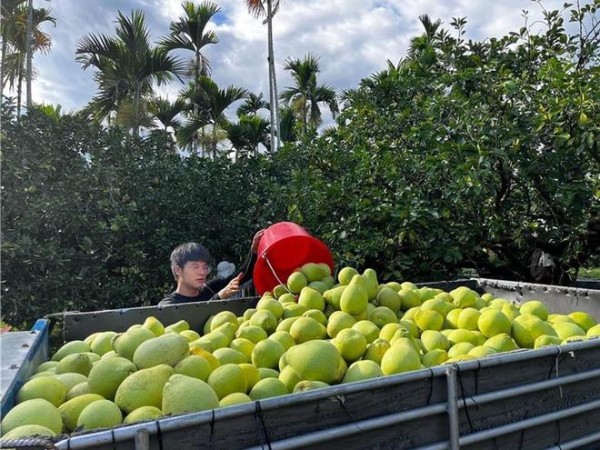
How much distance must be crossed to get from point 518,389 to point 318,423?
0.64m

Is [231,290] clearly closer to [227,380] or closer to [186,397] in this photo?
[227,380]

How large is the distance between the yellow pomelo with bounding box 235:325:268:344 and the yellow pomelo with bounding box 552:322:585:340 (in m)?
1.20

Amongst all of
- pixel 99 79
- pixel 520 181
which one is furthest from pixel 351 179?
pixel 99 79

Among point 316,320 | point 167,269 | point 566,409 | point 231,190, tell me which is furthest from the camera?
point 231,190

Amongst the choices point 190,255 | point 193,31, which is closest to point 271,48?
point 193,31

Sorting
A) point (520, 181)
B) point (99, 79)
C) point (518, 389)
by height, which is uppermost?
point (99, 79)

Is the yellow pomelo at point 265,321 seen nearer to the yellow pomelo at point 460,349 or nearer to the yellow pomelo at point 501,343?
the yellow pomelo at point 460,349

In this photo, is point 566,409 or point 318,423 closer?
point 318,423

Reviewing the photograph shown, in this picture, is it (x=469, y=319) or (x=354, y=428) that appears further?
(x=469, y=319)

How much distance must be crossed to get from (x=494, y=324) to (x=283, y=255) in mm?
1343

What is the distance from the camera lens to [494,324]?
1861 mm

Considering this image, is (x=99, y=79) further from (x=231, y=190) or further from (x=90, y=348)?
(x=90, y=348)

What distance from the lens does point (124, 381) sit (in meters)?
1.30

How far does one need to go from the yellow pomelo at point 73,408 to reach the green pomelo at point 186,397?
0.26 metres
